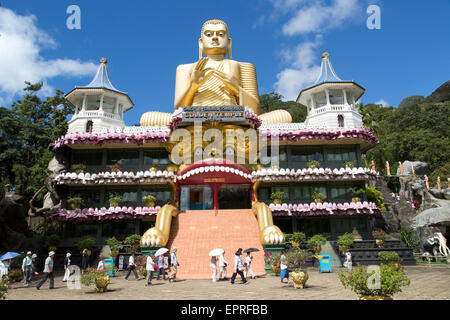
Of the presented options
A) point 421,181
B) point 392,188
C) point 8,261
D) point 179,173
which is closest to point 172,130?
point 179,173

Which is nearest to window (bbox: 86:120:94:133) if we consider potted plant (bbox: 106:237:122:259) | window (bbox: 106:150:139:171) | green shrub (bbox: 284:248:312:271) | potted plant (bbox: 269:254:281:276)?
window (bbox: 106:150:139:171)

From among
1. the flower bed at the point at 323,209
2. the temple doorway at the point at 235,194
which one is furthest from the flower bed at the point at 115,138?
the flower bed at the point at 323,209

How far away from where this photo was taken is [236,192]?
28.0 m

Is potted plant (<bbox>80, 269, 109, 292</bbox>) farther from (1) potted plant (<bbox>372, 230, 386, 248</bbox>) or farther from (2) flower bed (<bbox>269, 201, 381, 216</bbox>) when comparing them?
(1) potted plant (<bbox>372, 230, 386, 248</bbox>)

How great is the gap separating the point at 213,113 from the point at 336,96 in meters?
13.6

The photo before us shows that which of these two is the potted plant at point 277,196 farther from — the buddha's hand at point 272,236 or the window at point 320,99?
the window at point 320,99

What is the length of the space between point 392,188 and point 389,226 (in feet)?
58.1

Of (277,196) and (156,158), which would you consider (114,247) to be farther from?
(277,196)

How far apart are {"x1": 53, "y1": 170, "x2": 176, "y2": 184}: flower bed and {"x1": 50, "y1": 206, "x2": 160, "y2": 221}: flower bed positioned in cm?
213

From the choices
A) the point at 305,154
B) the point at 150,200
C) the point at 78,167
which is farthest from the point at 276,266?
the point at 78,167

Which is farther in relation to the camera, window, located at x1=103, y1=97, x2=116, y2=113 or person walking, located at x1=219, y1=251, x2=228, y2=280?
window, located at x1=103, y1=97, x2=116, y2=113

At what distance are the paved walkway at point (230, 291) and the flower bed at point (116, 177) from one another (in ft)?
37.2

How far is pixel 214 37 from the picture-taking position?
3130 cm

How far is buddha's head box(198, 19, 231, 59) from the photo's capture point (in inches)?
1237
